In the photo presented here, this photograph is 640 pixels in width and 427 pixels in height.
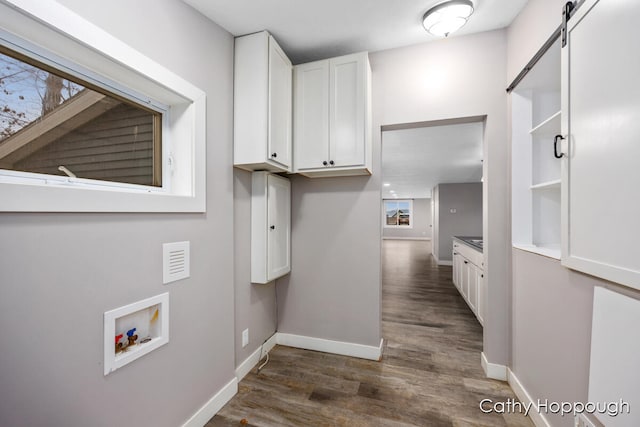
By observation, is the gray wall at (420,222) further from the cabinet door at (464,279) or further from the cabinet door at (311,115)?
the cabinet door at (311,115)

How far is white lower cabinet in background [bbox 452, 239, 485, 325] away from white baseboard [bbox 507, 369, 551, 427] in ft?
2.17

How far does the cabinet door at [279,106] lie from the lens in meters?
1.89

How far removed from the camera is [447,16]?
5.51 ft

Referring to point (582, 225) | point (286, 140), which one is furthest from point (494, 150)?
point (286, 140)

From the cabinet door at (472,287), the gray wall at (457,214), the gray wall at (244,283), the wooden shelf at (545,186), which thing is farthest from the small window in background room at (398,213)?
the gray wall at (244,283)

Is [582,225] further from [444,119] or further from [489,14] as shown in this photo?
[489,14]

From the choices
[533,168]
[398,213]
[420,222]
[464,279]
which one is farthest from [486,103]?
[398,213]

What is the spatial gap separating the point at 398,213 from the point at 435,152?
1017 centimetres

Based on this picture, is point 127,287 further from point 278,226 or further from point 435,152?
point 435,152

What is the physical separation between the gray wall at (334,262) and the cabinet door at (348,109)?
0.32m

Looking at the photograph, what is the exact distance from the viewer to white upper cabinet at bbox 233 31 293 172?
184cm

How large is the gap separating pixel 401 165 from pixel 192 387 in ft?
17.5

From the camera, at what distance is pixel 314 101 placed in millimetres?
2152

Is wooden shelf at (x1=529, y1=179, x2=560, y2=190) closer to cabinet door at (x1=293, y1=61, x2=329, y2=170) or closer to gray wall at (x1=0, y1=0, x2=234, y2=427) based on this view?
cabinet door at (x1=293, y1=61, x2=329, y2=170)
